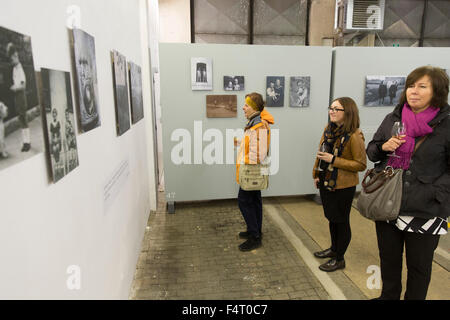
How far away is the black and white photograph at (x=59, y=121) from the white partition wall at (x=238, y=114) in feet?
10.5

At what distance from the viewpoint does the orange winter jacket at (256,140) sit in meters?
3.29

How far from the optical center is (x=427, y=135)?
2080 mm

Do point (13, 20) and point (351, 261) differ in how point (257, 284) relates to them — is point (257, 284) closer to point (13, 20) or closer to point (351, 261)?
point (351, 261)

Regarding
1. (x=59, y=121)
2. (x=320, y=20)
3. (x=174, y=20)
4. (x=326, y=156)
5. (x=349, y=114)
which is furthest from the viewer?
(x=320, y=20)

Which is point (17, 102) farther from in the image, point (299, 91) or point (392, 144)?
point (299, 91)

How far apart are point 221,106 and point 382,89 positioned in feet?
8.95

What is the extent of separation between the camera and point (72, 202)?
1497mm

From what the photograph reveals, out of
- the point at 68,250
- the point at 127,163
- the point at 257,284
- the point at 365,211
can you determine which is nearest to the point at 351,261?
the point at 257,284

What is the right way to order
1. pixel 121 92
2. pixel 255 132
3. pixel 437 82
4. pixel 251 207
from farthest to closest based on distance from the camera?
pixel 251 207, pixel 255 132, pixel 121 92, pixel 437 82

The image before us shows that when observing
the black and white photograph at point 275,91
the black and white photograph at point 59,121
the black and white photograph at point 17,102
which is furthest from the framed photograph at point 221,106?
the black and white photograph at point 17,102

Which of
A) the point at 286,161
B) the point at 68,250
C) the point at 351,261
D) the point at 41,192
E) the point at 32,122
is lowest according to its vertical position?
the point at 351,261

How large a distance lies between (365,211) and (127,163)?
2.16m

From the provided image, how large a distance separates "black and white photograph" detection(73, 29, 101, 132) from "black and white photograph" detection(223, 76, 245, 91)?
9.55 ft

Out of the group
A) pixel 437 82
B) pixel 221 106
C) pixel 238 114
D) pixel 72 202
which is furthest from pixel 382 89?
pixel 72 202
